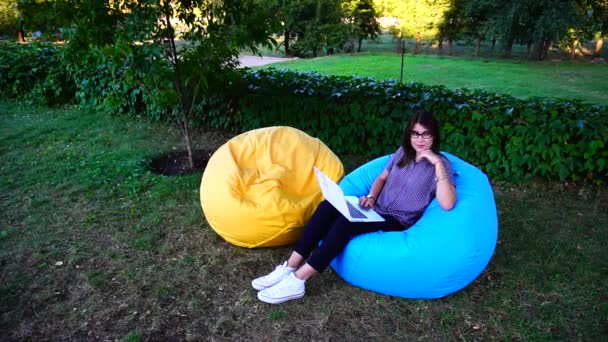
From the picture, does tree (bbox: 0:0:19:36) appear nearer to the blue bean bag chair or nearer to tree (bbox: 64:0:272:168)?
tree (bbox: 64:0:272:168)

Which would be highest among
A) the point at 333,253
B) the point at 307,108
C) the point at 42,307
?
the point at 307,108

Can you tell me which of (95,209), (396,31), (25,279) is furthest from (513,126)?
(396,31)

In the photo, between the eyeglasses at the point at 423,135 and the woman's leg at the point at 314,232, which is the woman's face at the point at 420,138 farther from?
the woman's leg at the point at 314,232

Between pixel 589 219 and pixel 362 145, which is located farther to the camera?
pixel 362 145

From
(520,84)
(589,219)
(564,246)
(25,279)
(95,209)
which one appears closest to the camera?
(25,279)

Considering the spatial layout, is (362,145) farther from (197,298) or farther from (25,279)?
(25,279)

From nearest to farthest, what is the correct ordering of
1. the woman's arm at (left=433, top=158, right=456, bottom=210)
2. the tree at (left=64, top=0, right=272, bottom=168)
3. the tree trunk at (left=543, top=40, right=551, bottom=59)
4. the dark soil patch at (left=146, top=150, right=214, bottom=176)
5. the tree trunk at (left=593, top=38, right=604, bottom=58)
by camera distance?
the woman's arm at (left=433, top=158, right=456, bottom=210)
the tree at (left=64, top=0, right=272, bottom=168)
the dark soil patch at (left=146, top=150, right=214, bottom=176)
the tree trunk at (left=593, top=38, right=604, bottom=58)
the tree trunk at (left=543, top=40, right=551, bottom=59)

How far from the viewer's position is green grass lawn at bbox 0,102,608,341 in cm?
280

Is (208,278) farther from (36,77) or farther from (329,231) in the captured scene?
(36,77)

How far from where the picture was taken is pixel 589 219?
411cm

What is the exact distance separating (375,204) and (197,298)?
4.85 feet

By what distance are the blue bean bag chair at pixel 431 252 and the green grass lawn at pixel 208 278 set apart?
0.43ft

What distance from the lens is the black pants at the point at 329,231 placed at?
2.99 metres

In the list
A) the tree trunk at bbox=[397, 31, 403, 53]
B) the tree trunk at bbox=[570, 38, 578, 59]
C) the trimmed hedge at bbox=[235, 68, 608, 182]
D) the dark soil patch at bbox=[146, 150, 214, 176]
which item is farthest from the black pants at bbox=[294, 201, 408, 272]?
the tree trunk at bbox=[397, 31, 403, 53]
